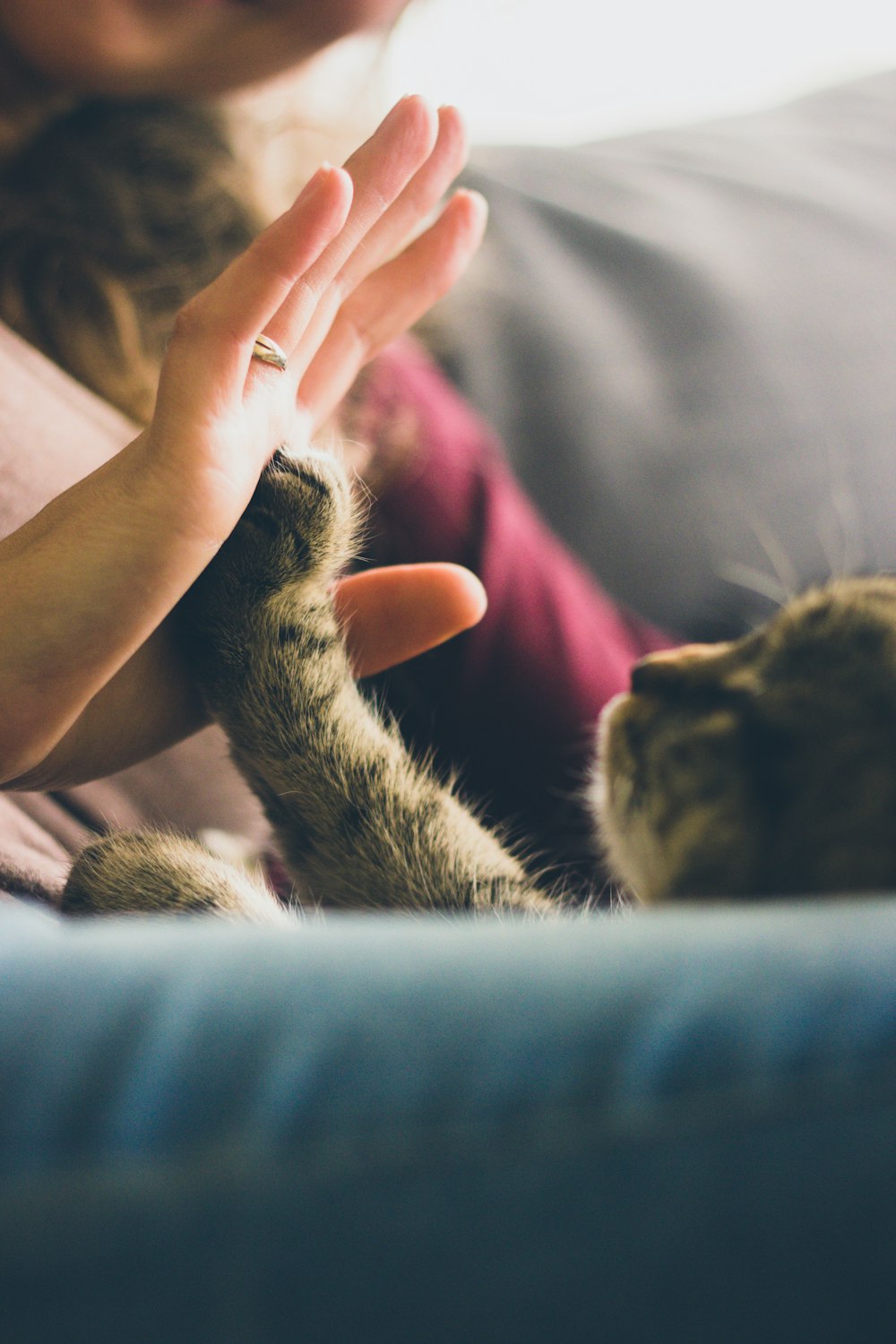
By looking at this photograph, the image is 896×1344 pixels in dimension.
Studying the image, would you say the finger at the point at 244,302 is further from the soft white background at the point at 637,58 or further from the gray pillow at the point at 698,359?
the soft white background at the point at 637,58

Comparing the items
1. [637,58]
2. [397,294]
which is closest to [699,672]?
[397,294]

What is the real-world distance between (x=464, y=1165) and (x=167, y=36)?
0.91 meters

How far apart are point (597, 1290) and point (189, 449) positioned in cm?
33

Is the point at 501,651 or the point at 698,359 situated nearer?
the point at 501,651

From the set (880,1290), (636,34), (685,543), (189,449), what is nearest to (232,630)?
(189,449)

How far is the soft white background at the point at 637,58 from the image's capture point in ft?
3.77

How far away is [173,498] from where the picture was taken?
39cm

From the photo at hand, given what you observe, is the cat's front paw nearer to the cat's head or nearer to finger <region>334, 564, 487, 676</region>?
finger <region>334, 564, 487, 676</region>

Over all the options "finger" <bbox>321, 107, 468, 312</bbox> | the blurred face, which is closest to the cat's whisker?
"finger" <bbox>321, 107, 468, 312</bbox>

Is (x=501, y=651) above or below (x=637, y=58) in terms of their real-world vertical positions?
below

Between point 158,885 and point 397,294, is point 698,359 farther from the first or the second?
point 158,885

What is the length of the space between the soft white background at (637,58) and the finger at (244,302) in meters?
0.82

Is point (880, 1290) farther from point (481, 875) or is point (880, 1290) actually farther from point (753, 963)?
point (481, 875)

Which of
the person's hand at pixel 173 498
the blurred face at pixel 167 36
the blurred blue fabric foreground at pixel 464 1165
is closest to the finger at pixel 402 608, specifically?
the person's hand at pixel 173 498
